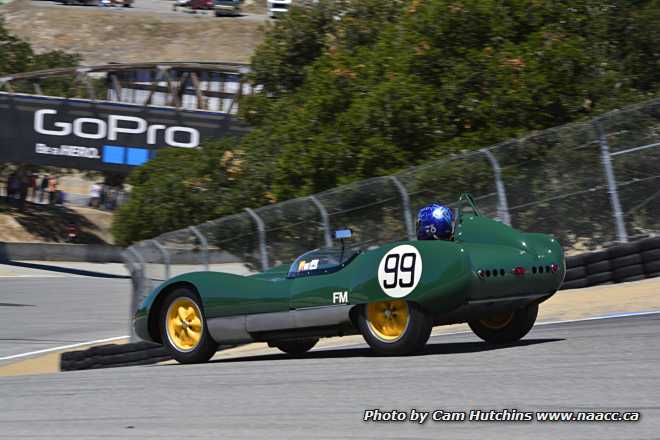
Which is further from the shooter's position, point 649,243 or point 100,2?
point 100,2

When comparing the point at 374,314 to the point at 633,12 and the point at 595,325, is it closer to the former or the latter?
the point at 595,325

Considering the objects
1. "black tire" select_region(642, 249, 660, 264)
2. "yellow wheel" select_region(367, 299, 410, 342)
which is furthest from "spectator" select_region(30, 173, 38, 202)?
"yellow wheel" select_region(367, 299, 410, 342)

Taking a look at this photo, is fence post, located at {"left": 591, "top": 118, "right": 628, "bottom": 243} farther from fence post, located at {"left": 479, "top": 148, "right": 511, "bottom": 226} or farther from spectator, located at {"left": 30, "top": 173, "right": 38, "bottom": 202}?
spectator, located at {"left": 30, "top": 173, "right": 38, "bottom": 202}

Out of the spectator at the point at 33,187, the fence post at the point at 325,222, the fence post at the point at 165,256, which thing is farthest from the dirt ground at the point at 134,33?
the fence post at the point at 165,256

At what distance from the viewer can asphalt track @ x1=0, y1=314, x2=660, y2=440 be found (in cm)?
547

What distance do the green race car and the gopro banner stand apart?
90.0 feet

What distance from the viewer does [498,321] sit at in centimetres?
900

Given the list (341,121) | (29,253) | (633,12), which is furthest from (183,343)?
(29,253)

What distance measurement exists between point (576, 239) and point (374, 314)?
6197 millimetres

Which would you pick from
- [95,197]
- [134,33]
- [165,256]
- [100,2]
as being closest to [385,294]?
[165,256]

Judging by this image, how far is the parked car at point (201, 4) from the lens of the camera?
246ft

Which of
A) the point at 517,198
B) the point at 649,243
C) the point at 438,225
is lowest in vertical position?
Answer: the point at 649,243

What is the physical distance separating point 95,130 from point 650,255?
26577 millimetres

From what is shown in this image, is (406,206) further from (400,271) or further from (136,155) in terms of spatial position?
(136,155)
